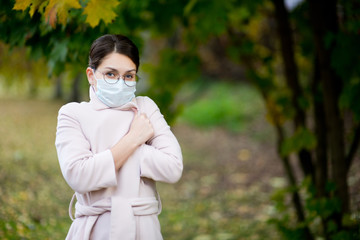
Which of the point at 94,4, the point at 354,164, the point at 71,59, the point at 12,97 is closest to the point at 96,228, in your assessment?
the point at 94,4

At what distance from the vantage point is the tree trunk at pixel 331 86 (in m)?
3.62

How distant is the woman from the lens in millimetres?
1627

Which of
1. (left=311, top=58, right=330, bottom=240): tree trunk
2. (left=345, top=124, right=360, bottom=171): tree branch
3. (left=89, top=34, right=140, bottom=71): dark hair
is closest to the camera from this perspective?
(left=89, top=34, right=140, bottom=71): dark hair

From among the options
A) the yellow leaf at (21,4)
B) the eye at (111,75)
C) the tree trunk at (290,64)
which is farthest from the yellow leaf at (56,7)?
the tree trunk at (290,64)

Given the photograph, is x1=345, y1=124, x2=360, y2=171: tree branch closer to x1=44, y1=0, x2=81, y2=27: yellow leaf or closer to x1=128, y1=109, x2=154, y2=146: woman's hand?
x1=128, y1=109, x2=154, y2=146: woman's hand

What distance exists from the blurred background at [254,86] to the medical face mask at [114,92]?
36cm

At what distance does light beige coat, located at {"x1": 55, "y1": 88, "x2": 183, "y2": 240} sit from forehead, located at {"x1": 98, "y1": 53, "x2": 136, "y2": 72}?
0.15 m

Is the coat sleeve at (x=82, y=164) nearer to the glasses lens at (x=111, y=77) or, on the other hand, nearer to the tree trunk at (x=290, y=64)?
the glasses lens at (x=111, y=77)

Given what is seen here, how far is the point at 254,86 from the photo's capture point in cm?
581

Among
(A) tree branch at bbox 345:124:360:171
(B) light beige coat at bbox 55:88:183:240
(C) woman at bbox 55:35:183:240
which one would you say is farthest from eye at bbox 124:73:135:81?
(A) tree branch at bbox 345:124:360:171

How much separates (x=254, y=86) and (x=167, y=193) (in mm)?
2840

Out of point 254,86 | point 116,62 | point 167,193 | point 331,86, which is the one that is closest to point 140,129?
point 116,62

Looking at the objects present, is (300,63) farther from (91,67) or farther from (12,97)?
(12,97)

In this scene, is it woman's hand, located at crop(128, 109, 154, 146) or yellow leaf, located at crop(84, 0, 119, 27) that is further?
yellow leaf, located at crop(84, 0, 119, 27)
